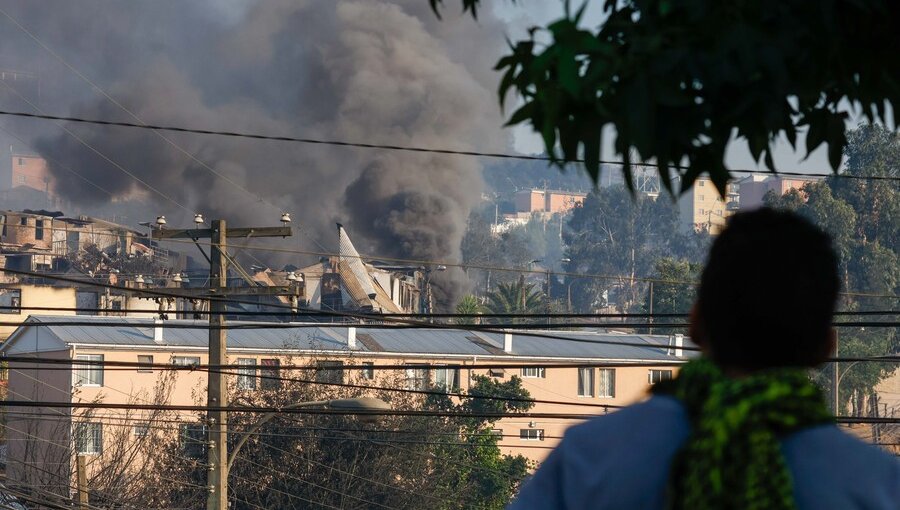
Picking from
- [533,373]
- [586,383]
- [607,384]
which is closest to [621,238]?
[607,384]

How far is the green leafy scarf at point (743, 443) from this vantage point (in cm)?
210

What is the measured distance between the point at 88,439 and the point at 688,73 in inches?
1532

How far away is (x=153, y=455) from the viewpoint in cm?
3709

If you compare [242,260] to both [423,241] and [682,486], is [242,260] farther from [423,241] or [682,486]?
[682,486]

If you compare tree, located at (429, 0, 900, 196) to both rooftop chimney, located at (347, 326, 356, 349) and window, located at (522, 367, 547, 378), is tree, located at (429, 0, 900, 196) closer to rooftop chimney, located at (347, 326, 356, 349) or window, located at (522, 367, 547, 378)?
rooftop chimney, located at (347, 326, 356, 349)

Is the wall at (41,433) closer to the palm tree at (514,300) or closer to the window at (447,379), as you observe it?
the window at (447,379)

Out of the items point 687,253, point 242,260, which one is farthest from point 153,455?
point 687,253

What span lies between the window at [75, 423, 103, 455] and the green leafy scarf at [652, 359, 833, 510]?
36.4 m

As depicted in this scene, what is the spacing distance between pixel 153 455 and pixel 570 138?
117 ft

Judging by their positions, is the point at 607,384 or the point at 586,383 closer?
the point at 586,383

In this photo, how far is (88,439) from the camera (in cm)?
3956

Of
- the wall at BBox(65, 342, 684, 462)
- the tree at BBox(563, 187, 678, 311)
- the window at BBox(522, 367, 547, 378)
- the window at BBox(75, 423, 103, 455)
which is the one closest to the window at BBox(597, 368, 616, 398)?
the wall at BBox(65, 342, 684, 462)

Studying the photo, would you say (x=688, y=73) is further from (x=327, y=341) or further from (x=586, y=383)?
(x=586, y=383)

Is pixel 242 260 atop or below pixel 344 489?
atop
